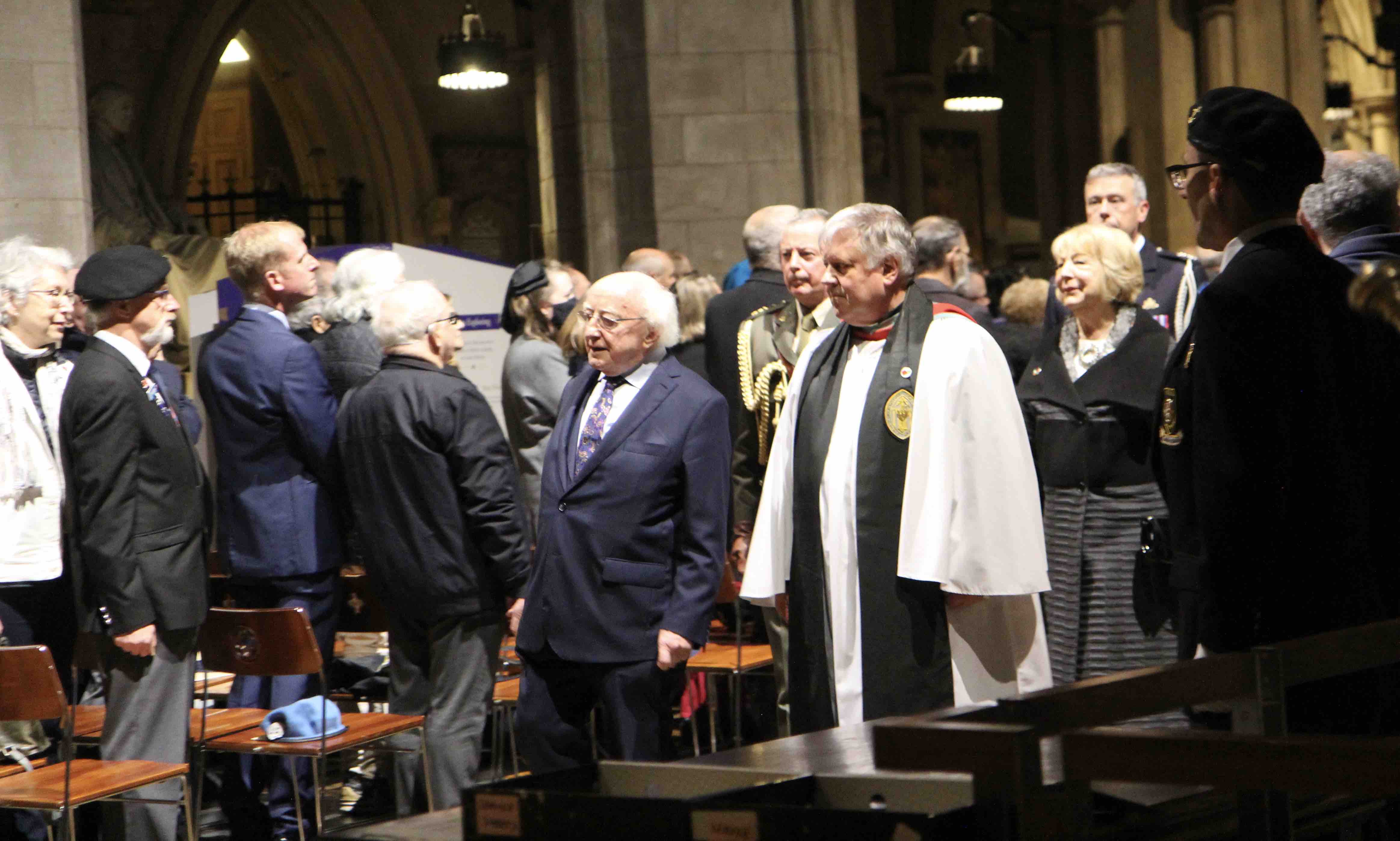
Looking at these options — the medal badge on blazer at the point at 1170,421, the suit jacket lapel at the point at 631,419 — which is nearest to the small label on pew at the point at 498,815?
the medal badge on blazer at the point at 1170,421

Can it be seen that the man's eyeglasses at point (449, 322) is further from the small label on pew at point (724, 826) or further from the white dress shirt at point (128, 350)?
the small label on pew at point (724, 826)

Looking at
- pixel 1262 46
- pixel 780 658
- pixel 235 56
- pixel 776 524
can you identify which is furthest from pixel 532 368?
pixel 235 56

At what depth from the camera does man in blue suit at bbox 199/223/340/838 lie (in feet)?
18.0

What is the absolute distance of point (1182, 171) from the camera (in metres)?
3.24

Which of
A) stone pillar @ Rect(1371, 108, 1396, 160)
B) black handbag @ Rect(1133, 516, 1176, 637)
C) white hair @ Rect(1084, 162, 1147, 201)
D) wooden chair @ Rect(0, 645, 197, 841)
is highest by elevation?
stone pillar @ Rect(1371, 108, 1396, 160)

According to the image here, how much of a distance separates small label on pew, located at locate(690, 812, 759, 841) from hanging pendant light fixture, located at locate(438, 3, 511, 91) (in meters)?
12.5

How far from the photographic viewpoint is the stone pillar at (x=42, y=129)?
776cm

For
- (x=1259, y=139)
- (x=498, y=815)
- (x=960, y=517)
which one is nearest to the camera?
(x=498, y=815)

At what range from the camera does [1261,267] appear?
301cm

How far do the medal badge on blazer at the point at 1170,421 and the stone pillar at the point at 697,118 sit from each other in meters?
6.87

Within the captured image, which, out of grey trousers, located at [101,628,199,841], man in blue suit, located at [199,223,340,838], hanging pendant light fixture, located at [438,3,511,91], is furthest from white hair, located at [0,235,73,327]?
hanging pendant light fixture, located at [438,3,511,91]

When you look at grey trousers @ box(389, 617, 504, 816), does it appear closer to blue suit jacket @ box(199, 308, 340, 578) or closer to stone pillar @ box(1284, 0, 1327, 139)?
blue suit jacket @ box(199, 308, 340, 578)

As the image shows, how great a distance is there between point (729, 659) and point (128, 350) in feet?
8.02

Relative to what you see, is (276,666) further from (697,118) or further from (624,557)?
(697,118)
